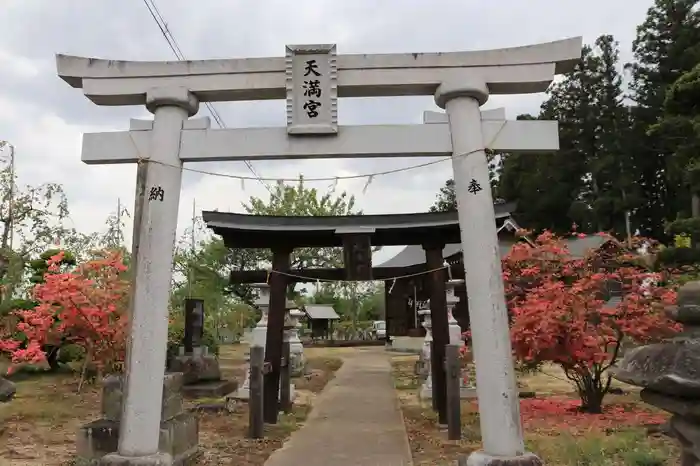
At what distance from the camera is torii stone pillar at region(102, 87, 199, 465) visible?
504 cm

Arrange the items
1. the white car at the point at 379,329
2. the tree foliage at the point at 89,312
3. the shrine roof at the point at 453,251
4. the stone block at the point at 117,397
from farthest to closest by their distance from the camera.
Result: 1. the white car at the point at 379,329
2. the shrine roof at the point at 453,251
3. the tree foliage at the point at 89,312
4. the stone block at the point at 117,397

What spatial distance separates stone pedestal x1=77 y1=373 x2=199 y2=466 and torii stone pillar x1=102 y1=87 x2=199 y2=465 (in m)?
0.68

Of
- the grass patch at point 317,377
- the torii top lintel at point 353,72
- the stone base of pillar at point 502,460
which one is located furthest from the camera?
the grass patch at point 317,377

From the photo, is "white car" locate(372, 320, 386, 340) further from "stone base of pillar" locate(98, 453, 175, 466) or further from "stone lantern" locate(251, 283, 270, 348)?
"stone base of pillar" locate(98, 453, 175, 466)

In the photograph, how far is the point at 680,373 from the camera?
2.70 metres

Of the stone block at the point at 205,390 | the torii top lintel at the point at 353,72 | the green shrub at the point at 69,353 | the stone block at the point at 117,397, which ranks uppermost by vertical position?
the torii top lintel at the point at 353,72

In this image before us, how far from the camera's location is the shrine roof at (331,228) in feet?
28.5

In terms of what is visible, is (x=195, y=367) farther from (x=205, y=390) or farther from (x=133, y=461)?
(x=133, y=461)

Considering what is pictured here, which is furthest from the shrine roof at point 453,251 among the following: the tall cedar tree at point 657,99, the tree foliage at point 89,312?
the tree foliage at point 89,312

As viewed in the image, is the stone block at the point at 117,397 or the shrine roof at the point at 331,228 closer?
the stone block at the point at 117,397

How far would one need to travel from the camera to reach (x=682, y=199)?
98.7 ft

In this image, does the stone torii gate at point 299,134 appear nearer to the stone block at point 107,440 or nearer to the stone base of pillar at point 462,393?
the stone block at point 107,440

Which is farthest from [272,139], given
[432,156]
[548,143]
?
[548,143]

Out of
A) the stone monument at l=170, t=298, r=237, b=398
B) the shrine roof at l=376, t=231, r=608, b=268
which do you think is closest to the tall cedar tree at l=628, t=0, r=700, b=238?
the shrine roof at l=376, t=231, r=608, b=268
